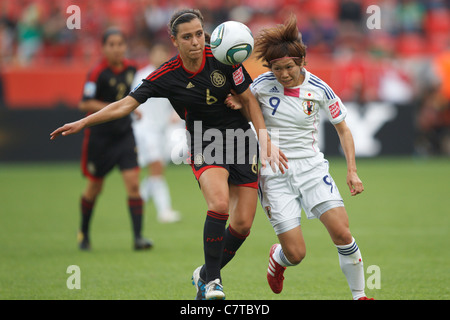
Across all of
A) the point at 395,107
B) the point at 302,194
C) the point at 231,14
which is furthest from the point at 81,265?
the point at 231,14

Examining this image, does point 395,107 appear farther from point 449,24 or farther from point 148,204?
point 148,204

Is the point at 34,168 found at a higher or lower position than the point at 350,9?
lower

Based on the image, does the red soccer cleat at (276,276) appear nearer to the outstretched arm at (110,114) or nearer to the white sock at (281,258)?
the white sock at (281,258)

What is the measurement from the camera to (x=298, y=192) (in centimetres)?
552

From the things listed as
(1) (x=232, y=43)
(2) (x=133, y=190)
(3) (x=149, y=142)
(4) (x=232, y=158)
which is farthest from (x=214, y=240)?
(3) (x=149, y=142)

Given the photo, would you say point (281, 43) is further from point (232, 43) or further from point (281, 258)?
point (281, 258)

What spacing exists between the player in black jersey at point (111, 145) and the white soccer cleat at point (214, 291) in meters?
3.07

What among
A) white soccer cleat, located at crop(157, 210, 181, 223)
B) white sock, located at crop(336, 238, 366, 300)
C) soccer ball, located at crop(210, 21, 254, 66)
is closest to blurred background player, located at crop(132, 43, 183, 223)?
white soccer cleat, located at crop(157, 210, 181, 223)

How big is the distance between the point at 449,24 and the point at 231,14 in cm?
699

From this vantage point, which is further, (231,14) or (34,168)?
(231,14)

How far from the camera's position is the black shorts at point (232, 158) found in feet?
18.2

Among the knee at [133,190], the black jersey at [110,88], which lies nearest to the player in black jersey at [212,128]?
the knee at [133,190]

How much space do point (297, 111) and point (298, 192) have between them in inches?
26.4

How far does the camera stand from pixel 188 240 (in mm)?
8688
